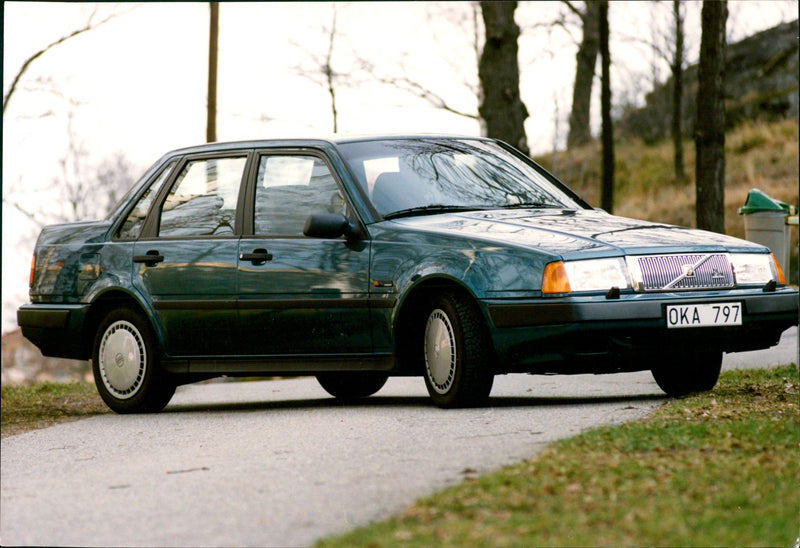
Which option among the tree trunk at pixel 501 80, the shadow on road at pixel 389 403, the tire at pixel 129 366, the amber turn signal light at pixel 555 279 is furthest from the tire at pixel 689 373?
the tree trunk at pixel 501 80

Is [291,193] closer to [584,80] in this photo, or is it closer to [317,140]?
[317,140]

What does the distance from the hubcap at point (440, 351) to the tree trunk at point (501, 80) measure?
10.9 m

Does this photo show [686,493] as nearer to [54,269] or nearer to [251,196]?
[251,196]

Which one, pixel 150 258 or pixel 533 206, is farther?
pixel 150 258

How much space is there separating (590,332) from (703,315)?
71cm

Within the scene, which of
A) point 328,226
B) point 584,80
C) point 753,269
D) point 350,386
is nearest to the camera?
point 753,269

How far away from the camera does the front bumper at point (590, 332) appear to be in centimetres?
713

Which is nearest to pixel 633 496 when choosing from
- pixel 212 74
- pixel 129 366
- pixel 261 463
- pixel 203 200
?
pixel 261 463

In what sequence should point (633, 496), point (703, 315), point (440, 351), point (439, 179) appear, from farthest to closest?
1. point (439, 179)
2. point (440, 351)
3. point (703, 315)
4. point (633, 496)

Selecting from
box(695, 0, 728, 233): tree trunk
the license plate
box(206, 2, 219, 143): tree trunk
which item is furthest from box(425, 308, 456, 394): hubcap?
box(206, 2, 219, 143): tree trunk

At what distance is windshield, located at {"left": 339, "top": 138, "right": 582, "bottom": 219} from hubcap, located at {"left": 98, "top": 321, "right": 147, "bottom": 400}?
6.72ft

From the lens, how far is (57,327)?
9.50 meters

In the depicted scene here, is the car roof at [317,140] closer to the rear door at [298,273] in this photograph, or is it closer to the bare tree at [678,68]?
the rear door at [298,273]

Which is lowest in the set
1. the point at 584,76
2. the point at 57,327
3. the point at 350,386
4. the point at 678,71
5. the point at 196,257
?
the point at 350,386
